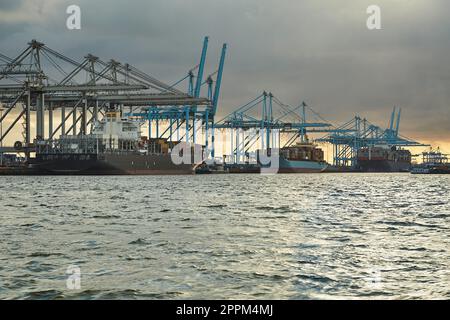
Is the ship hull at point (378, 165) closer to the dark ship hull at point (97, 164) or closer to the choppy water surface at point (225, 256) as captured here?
the dark ship hull at point (97, 164)

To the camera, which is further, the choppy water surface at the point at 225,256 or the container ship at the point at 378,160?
the container ship at the point at 378,160

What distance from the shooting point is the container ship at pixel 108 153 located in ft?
296

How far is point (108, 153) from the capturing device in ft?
298

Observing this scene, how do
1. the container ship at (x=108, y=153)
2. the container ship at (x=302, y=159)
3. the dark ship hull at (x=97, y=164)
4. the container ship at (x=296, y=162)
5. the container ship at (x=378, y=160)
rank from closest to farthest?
the dark ship hull at (x=97, y=164)
the container ship at (x=108, y=153)
the container ship at (x=296, y=162)
the container ship at (x=302, y=159)
the container ship at (x=378, y=160)

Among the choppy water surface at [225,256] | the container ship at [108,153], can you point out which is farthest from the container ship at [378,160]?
the choppy water surface at [225,256]

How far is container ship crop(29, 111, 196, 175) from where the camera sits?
9025cm

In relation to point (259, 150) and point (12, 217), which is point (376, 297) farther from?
point (259, 150)

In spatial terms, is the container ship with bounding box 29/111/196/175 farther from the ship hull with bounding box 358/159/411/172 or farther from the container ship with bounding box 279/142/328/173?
the ship hull with bounding box 358/159/411/172

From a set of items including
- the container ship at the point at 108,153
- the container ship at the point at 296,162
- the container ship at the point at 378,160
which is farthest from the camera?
the container ship at the point at 378,160

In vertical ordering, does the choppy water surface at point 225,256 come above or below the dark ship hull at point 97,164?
below

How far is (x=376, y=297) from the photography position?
8.90 m

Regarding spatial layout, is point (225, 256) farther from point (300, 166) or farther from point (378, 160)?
point (378, 160)

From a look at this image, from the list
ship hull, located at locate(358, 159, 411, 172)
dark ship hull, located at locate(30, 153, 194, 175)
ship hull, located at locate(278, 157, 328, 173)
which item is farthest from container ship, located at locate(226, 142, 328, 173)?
dark ship hull, located at locate(30, 153, 194, 175)

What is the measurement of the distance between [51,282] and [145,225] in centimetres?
899
